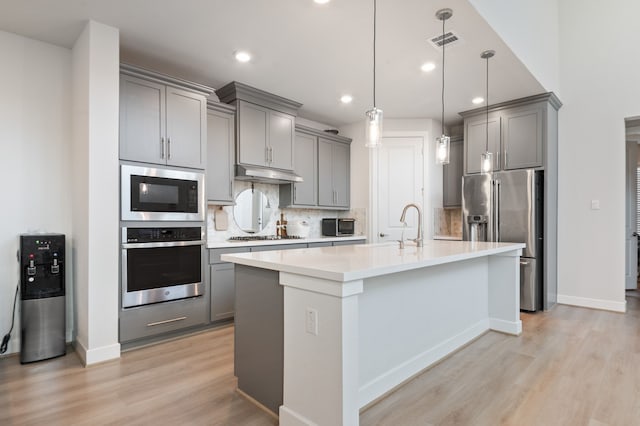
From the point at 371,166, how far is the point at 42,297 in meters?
4.13

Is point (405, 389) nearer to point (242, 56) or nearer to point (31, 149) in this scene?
point (242, 56)

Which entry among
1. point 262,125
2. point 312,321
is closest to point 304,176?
point 262,125

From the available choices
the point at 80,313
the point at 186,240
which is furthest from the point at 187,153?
the point at 80,313

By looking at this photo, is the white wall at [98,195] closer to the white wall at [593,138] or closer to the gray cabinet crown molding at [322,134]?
the gray cabinet crown molding at [322,134]

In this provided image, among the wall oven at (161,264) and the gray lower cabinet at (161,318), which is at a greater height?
the wall oven at (161,264)

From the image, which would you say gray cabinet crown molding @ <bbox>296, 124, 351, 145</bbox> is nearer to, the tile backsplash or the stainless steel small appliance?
the tile backsplash

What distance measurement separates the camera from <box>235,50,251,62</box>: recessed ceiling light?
10.5 ft

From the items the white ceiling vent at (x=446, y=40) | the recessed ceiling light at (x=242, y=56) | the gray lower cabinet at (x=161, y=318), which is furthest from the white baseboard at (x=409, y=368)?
the recessed ceiling light at (x=242, y=56)

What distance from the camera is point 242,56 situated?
3.26 metres

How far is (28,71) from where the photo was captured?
9.73ft

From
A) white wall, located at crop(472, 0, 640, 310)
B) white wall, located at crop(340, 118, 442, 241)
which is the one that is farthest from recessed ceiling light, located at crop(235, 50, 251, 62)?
white wall, located at crop(472, 0, 640, 310)

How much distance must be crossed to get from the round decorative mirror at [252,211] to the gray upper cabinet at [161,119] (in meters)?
1.07

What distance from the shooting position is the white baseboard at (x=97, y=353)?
266cm

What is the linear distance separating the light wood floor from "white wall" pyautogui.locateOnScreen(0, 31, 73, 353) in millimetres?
809
